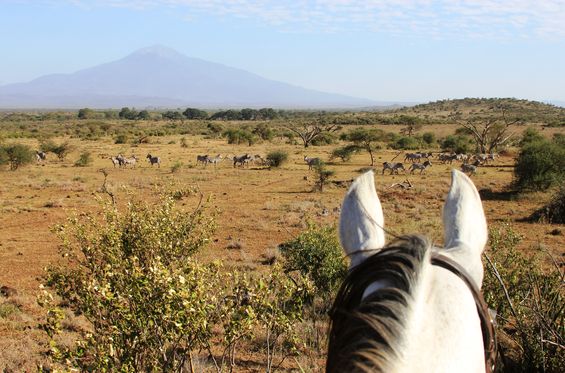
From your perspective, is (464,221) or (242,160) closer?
(464,221)

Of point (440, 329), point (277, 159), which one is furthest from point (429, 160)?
point (440, 329)

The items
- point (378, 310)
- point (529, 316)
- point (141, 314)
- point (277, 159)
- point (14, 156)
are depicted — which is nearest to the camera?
point (378, 310)

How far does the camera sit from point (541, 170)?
2209 centimetres

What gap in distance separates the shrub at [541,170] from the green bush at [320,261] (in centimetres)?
1620

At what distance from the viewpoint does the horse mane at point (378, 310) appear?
979mm

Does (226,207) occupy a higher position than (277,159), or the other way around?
(277,159)

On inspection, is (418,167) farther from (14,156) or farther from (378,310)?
(378,310)

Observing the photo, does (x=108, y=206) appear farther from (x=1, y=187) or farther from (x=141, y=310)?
(x=1, y=187)

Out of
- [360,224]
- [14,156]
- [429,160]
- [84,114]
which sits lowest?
[14,156]

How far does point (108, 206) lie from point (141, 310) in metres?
3.11

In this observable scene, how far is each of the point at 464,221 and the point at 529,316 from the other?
213 inches

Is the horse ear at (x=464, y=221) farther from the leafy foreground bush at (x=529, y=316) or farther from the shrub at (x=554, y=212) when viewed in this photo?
the shrub at (x=554, y=212)

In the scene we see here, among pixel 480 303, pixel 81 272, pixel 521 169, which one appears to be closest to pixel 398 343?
pixel 480 303

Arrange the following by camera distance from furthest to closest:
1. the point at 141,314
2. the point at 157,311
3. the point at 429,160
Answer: the point at 429,160 → the point at 141,314 → the point at 157,311
